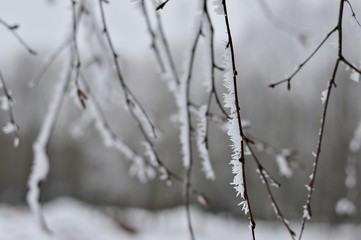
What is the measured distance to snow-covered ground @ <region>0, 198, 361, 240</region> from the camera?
9.35m

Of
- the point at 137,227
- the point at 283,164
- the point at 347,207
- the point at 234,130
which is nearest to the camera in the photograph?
the point at 234,130

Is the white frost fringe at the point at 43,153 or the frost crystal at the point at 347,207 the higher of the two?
the frost crystal at the point at 347,207

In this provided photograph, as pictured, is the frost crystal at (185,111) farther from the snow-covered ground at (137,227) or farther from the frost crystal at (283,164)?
the snow-covered ground at (137,227)

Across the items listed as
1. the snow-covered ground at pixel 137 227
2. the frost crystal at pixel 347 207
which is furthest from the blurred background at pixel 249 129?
the frost crystal at pixel 347 207

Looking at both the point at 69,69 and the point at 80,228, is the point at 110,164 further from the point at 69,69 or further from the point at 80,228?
the point at 69,69

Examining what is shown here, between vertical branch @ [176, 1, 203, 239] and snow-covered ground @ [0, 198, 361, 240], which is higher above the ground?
snow-covered ground @ [0, 198, 361, 240]

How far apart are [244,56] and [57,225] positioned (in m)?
6.16

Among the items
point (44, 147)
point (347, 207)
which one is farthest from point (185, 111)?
point (347, 207)

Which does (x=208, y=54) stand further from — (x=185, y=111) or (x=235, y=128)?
(x=235, y=128)

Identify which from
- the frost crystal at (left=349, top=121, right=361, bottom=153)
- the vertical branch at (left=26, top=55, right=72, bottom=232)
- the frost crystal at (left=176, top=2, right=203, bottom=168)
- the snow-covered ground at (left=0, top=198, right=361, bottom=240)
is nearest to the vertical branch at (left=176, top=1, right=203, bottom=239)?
the frost crystal at (left=176, top=2, right=203, bottom=168)

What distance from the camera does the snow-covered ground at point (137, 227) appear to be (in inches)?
368

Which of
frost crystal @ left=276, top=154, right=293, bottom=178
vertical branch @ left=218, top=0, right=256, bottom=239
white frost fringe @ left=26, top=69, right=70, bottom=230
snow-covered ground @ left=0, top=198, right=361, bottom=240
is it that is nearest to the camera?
vertical branch @ left=218, top=0, right=256, bottom=239

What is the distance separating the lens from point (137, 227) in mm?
12414

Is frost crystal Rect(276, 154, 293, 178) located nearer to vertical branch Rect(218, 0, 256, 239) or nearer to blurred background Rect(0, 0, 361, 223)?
vertical branch Rect(218, 0, 256, 239)
